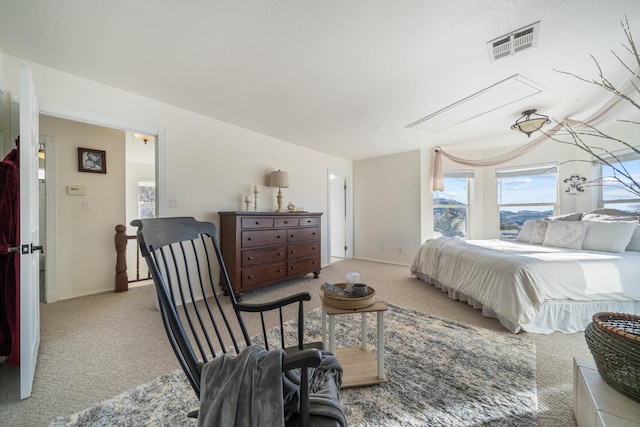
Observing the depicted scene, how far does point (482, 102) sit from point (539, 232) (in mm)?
2183

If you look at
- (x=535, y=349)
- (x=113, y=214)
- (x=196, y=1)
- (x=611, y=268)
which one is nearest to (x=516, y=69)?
(x=611, y=268)

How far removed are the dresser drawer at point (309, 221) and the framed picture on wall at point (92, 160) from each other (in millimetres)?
2820

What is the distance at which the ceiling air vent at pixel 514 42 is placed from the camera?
1.75 metres

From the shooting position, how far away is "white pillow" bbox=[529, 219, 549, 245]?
11.8ft

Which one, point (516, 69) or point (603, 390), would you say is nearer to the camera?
point (603, 390)

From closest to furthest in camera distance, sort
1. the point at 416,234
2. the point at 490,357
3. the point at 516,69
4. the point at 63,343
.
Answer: the point at 490,357
the point at 63,343
the point at 516,69
the point at 416,234

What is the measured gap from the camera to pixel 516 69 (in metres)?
2.21

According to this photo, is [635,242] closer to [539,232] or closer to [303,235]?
[539,232]

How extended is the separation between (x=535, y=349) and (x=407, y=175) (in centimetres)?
360

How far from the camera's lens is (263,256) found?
3.33 meters

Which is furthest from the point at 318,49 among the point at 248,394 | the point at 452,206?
the point at 452,206

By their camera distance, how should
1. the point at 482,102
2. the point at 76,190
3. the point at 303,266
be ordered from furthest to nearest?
the point at 303,266
the point at 76,190
the point at 482,102

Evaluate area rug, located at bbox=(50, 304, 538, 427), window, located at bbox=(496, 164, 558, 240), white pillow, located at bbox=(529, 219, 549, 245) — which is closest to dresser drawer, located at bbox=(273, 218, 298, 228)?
area rug, located at bbox=(50, 304, 538, 427)

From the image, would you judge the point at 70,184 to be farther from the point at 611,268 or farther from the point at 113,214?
the point at 611,268
